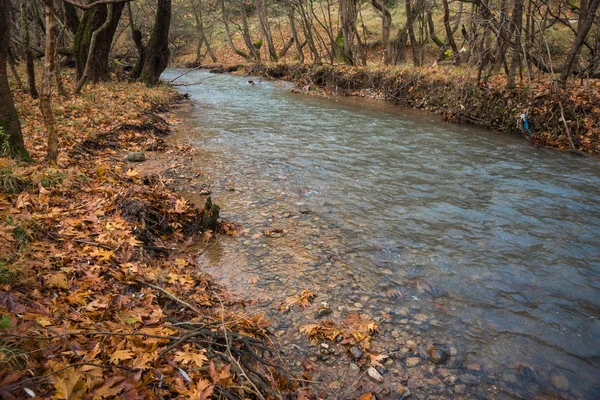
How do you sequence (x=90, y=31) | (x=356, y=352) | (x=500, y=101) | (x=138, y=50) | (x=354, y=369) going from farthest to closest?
(x=138, y=50) < (x=90, y=31) < (x=500, y=101) < (x=356, y=352) < (x=354, y=369)

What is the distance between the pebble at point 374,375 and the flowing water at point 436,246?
12cm

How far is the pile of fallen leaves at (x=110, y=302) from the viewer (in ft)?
7.27

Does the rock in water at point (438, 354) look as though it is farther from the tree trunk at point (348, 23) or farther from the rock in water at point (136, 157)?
the tree trunk at point (348, 23)

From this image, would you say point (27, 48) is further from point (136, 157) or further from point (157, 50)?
point (157, 50)

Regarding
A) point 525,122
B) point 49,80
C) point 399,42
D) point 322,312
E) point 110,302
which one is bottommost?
point 322,312

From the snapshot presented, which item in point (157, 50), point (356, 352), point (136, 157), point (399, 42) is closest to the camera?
point (356, 352)

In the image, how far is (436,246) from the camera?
205 inches

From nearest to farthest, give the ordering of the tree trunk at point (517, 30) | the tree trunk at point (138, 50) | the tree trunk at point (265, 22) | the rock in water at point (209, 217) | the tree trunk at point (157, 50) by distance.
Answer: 1. the rock in water at point (209, 217)
2. the tree trunk at point (517, 30)
3. the tree trunk at point (157, 50)
4. the tree trunk at point (138, 50)
5. the tree trunk at point (265, 22)

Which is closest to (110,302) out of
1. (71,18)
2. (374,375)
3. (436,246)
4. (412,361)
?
(374,375)

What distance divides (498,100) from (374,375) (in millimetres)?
11320

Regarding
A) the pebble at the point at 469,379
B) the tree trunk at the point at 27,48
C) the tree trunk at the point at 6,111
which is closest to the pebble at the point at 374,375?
the pebble at the point at 469,379

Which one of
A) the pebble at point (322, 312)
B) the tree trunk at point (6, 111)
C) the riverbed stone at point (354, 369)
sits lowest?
the riverbed stone at point (354, 369)

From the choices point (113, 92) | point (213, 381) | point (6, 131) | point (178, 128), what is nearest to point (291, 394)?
point (213, 381)

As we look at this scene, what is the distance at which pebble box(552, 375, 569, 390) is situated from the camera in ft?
10.4
